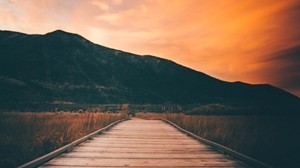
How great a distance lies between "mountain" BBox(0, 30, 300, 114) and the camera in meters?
98.6

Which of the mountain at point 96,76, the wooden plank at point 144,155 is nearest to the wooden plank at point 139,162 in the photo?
the wooden plank at point 144,155

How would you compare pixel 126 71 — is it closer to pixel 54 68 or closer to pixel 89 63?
pixel 89 63

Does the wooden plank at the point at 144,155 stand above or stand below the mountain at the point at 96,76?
below

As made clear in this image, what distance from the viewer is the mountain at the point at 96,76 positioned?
324 ft

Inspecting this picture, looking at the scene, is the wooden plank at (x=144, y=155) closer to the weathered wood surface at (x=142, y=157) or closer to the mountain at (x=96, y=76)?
the weathered wood surface at (x=142, y=157)

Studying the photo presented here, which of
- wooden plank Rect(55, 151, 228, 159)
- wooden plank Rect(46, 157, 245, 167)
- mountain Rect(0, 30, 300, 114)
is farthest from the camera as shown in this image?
mountain Rect(0, 30, 300, 114)

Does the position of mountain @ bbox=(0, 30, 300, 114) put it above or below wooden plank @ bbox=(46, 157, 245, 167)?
above

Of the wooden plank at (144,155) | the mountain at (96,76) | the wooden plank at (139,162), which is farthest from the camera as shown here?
the mountain at (96,76)

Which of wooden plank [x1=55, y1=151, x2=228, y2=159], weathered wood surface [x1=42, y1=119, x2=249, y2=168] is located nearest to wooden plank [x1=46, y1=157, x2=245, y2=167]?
weathered wood surface [x1=42, y1=119, x2=249, y2=168]

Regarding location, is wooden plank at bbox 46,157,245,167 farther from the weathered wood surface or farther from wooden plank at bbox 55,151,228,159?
wooden plank at bbox 55,151,228,159

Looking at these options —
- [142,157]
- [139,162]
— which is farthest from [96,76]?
[139,162]

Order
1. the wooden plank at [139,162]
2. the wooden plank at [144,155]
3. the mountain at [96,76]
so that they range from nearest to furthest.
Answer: the wooden plank at [139,162] < the wooden plank at [144,155] < the mountain at [96,76]

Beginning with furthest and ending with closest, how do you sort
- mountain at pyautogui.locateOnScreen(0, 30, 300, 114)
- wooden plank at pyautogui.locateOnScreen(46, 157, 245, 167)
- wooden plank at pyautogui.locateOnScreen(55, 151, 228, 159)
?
mountain at pyautogui.locateOnScreen(0, 30, 300, 114) < wooden plank at pyautogui.locateOnScreen(55, 151, 228, 159) < wooden plank at pyautogui.locateOnScreen(46, 157, 245, 167)

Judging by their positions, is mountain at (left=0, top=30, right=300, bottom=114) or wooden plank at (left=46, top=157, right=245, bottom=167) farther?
mountain at (left=0, top=30, right=300, bottom=114)
